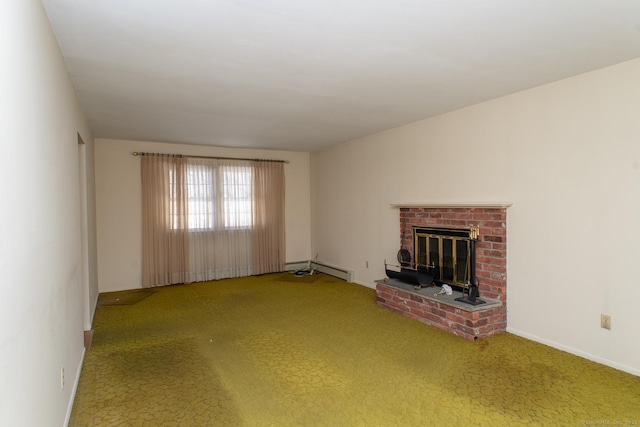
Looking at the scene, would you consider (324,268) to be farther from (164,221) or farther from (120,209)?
(120,209)

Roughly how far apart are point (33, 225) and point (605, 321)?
13.0 ft

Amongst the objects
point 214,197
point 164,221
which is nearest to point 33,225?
point 164,221

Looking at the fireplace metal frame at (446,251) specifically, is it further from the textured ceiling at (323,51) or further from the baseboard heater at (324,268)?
the baseboard heater at (324,268)

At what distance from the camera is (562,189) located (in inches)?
129

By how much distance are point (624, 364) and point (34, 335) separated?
3.94 meters

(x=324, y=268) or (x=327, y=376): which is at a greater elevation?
(x=324, y=268)

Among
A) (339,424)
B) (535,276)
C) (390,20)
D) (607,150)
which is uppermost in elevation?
(390,20)

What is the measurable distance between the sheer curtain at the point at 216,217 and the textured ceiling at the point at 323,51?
77.7 inches

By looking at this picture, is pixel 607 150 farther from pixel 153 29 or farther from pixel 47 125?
pixel 47 125

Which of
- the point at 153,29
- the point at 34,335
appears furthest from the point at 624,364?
the point at 153,29

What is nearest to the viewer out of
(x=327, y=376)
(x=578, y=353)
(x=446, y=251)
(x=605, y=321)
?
(x=327, y=376)

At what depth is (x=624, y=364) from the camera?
2.87 m

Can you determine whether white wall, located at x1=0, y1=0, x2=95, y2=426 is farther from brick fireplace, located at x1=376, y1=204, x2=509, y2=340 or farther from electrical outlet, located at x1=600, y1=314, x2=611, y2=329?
electrical outlet, located at x1=600, y1=314, x2=611, y2=329

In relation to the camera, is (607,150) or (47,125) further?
(607,150)
